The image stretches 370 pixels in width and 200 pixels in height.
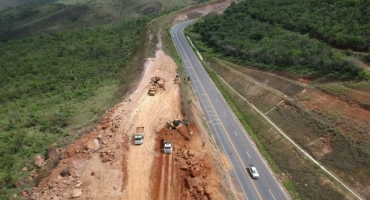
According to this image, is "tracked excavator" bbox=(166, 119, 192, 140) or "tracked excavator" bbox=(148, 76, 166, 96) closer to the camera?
"tracked excavator" bbox=(166, 119, 192, 140)

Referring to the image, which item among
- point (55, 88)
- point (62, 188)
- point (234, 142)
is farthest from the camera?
point (55, 88)

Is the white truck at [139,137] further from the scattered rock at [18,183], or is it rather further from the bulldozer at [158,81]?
the bulldozer at [158,81]

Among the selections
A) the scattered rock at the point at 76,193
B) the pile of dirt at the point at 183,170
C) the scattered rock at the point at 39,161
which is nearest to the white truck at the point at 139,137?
the pile of dirt at the point at 183,170

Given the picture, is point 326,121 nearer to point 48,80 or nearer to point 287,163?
point 287,163

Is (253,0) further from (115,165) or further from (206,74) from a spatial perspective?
(115,165)

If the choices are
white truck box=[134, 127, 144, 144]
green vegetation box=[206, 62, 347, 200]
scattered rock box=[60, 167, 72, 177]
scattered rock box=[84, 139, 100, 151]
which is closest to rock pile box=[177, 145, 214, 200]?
white truck box=[134, 127, 144, 144]

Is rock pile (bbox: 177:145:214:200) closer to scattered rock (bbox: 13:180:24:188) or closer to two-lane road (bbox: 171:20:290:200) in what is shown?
two-lane road (bbox: 171:20:290:200)

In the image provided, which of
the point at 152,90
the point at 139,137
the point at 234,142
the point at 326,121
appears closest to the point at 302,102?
the point at 326,121
